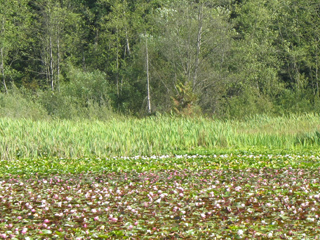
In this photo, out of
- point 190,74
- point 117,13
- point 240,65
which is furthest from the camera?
point 117,13

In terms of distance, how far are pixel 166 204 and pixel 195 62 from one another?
2241 centimetres

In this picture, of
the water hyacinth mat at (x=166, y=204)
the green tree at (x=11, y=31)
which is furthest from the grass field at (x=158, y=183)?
the green tree at (x=11, y=31)

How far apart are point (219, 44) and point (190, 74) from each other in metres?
3.17

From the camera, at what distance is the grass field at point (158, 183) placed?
5516mm

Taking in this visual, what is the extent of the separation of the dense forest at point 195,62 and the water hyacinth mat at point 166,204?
1199cm

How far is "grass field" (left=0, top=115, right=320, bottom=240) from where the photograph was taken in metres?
5.52

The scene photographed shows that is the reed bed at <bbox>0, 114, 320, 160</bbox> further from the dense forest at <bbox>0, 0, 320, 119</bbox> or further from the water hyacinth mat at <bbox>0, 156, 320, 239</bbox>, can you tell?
the dense forest at <bbox>0, 0, 320, 119</bbox>

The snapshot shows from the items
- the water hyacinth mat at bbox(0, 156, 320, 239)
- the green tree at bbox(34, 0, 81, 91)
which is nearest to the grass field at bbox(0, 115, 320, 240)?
the water hyacinth mat at bbox(0, 156, 320, 239)

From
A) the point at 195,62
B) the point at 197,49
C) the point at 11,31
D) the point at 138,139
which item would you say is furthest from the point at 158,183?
the point at 11,31

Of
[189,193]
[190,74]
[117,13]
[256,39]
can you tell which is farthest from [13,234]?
[117,13]

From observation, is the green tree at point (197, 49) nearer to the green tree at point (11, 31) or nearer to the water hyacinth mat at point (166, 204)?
the green tree at point (11, 31)

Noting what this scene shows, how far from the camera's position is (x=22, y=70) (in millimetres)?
47375

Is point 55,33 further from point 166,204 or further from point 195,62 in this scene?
point 166,204

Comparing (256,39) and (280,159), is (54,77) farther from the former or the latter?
(280,159)
